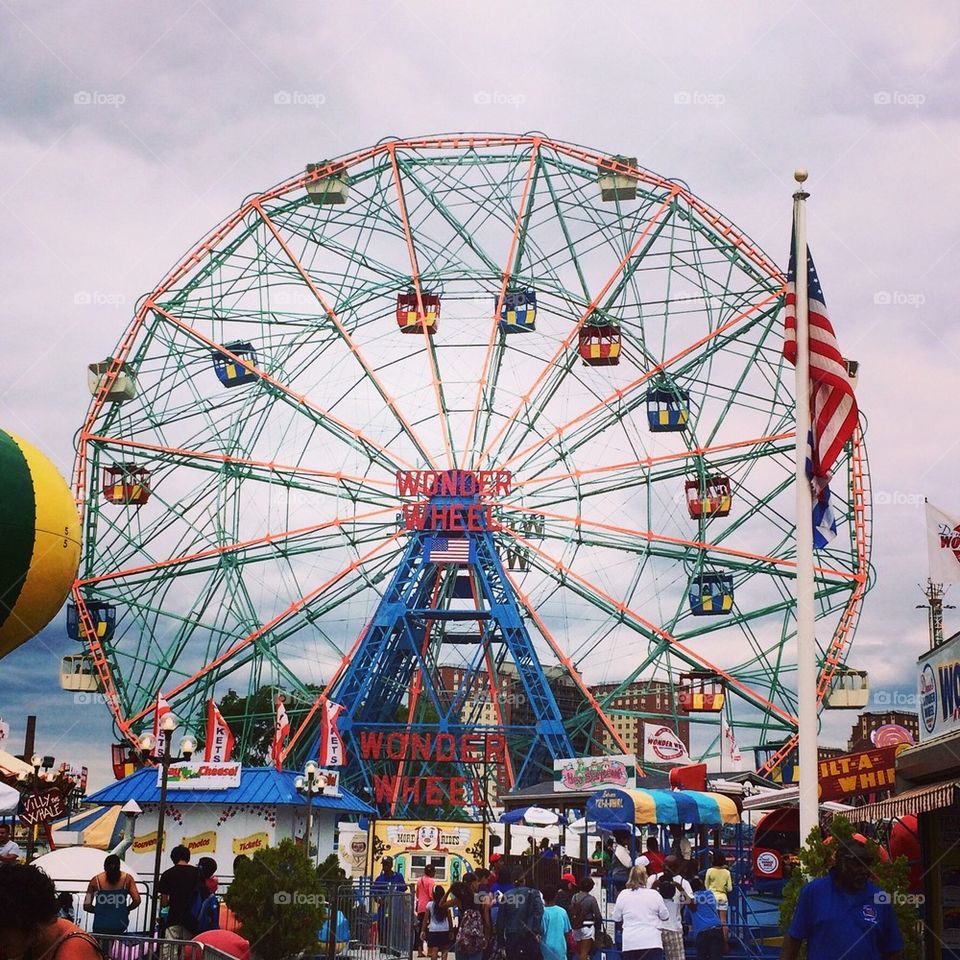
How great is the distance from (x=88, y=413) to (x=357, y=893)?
20431 millimetres

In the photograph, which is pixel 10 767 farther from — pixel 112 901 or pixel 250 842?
pixel 112 901

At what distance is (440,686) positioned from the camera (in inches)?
1507

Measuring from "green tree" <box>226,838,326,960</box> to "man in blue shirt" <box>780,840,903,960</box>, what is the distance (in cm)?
764

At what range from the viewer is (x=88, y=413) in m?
38.3

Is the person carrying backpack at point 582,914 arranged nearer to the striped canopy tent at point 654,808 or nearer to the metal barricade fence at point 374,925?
the metal barricade fence at point 374,925

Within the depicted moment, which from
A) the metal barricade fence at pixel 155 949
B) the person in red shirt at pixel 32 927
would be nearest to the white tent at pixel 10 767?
the metal barricade fence at pixel 155 949

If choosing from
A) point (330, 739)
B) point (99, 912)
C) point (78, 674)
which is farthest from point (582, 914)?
point (78, 674)

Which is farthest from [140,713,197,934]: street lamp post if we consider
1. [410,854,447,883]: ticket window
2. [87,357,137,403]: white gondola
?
[87,357,137,403]: white gondola

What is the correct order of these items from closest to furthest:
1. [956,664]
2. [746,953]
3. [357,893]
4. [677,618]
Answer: [956,664]
[746,953]
[357,893]
[677,618]

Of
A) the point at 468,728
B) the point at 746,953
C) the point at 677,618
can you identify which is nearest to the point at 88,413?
the point at 468,728

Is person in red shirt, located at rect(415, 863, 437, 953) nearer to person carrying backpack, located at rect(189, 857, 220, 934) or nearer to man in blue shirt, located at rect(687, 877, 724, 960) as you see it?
man in blue shirt, located at rect(687, 877, 724, 960)

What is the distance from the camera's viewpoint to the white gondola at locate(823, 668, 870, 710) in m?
35.3

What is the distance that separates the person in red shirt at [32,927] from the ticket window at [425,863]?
85.3 ft

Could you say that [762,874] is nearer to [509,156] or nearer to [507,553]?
[507,553]
